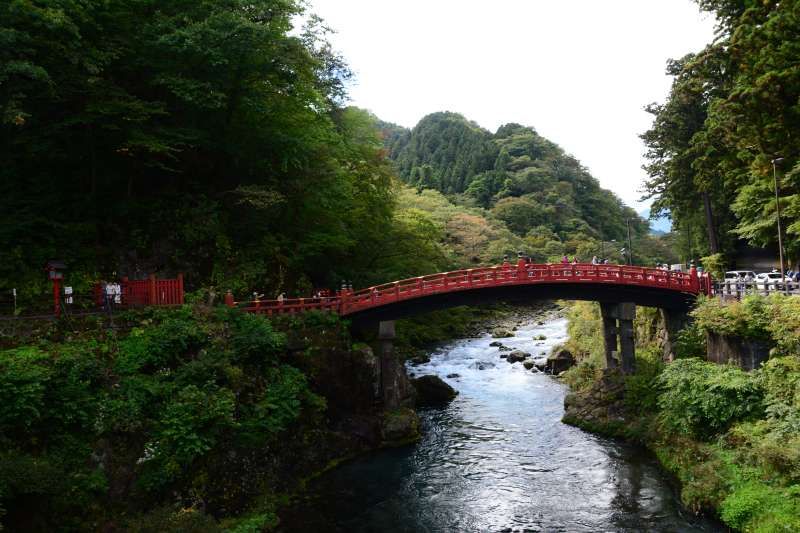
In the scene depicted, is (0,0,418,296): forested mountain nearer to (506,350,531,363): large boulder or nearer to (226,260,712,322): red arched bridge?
(226,260,712,322): red arched bridge

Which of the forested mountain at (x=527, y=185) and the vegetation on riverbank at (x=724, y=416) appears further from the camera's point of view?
the forested mountain at (x=527, y=185)

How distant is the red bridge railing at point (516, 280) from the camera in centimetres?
2542

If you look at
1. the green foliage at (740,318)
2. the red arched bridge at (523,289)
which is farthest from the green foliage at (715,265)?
the green foliage at (740,318)

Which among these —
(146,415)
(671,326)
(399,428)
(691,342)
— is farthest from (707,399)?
(146,415)

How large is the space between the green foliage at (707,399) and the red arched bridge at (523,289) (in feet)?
19.7

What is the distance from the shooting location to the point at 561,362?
1495 inches

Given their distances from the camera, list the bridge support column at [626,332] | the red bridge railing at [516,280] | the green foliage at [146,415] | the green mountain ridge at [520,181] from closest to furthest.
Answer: the green foliage at [146,415]
the red bridge railing at [516,280]
the bridge support column at [626,332]
the green mountain ridge at [520,181]

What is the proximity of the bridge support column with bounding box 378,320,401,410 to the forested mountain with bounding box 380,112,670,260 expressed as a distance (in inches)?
1893

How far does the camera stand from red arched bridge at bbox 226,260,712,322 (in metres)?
25.8

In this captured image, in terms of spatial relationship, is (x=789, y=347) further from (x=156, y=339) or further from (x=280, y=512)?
(x=156, y=339)

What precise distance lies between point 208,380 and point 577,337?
2964 cm

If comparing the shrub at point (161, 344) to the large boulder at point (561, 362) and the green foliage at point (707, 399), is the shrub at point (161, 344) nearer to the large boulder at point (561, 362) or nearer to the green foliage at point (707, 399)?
the green foliage at point (707, 399)

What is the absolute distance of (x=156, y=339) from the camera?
1820cm

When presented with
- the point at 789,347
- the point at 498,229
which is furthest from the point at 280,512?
the point at 498,229
